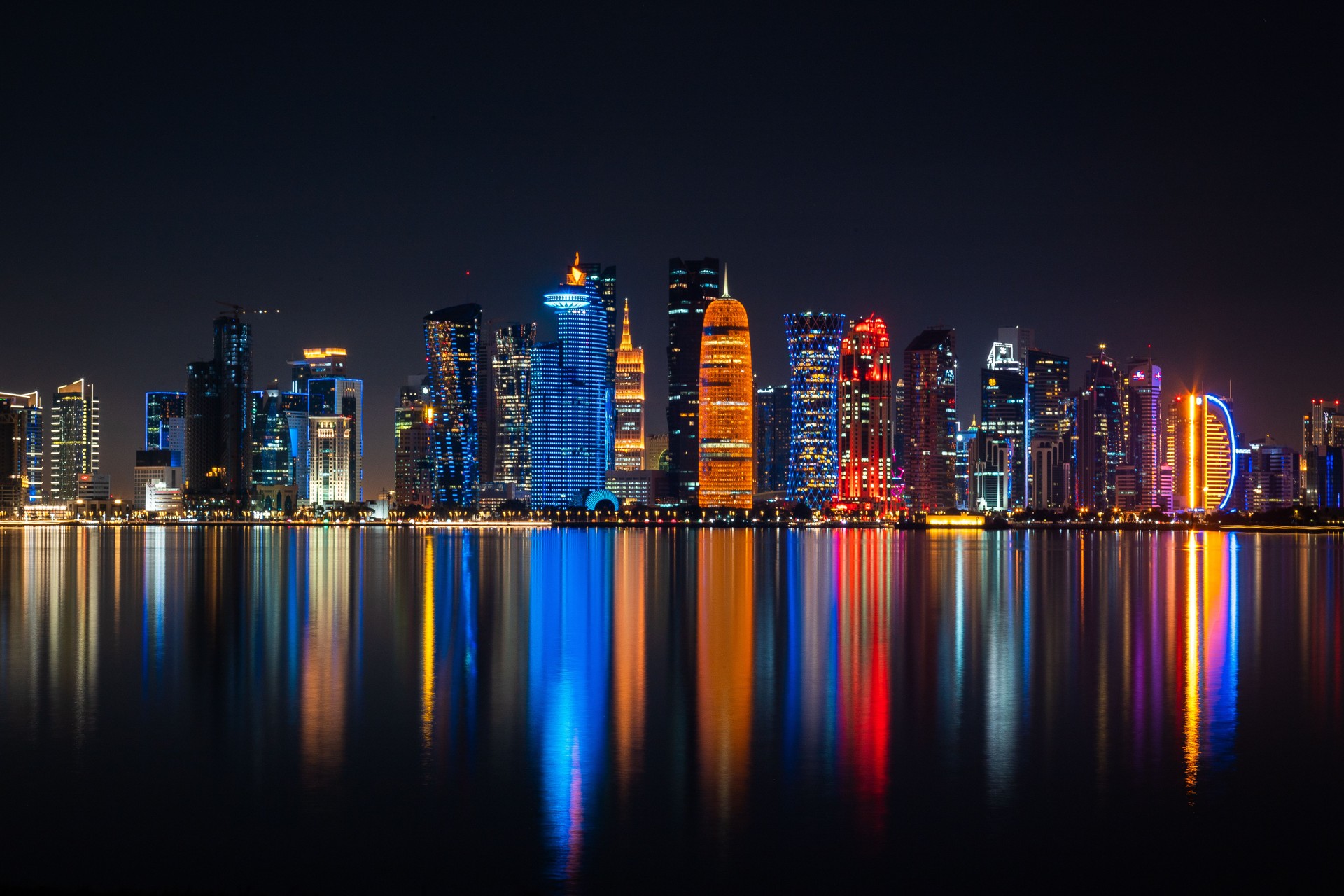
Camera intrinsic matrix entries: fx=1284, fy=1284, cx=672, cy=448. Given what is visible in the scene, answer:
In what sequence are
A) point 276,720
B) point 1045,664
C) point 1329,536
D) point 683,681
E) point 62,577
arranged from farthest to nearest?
point 1329,536 < point 62,577 < point 1045,664 < point 683,681 < point 276,720

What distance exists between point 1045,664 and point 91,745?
26.3 meters

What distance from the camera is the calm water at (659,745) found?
61.3ft

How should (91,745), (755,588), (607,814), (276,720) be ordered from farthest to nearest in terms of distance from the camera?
(755,588)
(276,720)
(91,745)
(607,814)

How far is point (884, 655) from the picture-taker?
4088 centimetres

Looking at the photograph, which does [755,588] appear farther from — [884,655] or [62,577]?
[62,577]

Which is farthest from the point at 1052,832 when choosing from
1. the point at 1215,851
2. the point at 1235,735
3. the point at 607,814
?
the point at 1235,735

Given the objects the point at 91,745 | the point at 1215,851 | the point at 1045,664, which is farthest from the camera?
the point at 1045,664

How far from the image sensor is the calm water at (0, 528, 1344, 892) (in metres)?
18.7

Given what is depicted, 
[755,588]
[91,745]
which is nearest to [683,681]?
[91,745]

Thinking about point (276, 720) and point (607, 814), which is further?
point (276, 720)

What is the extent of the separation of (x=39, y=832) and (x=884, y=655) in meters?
26.9

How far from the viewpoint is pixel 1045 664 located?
3869 cm

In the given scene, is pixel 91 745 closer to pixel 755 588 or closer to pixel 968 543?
pixel 755 588

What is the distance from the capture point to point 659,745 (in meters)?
26.1
